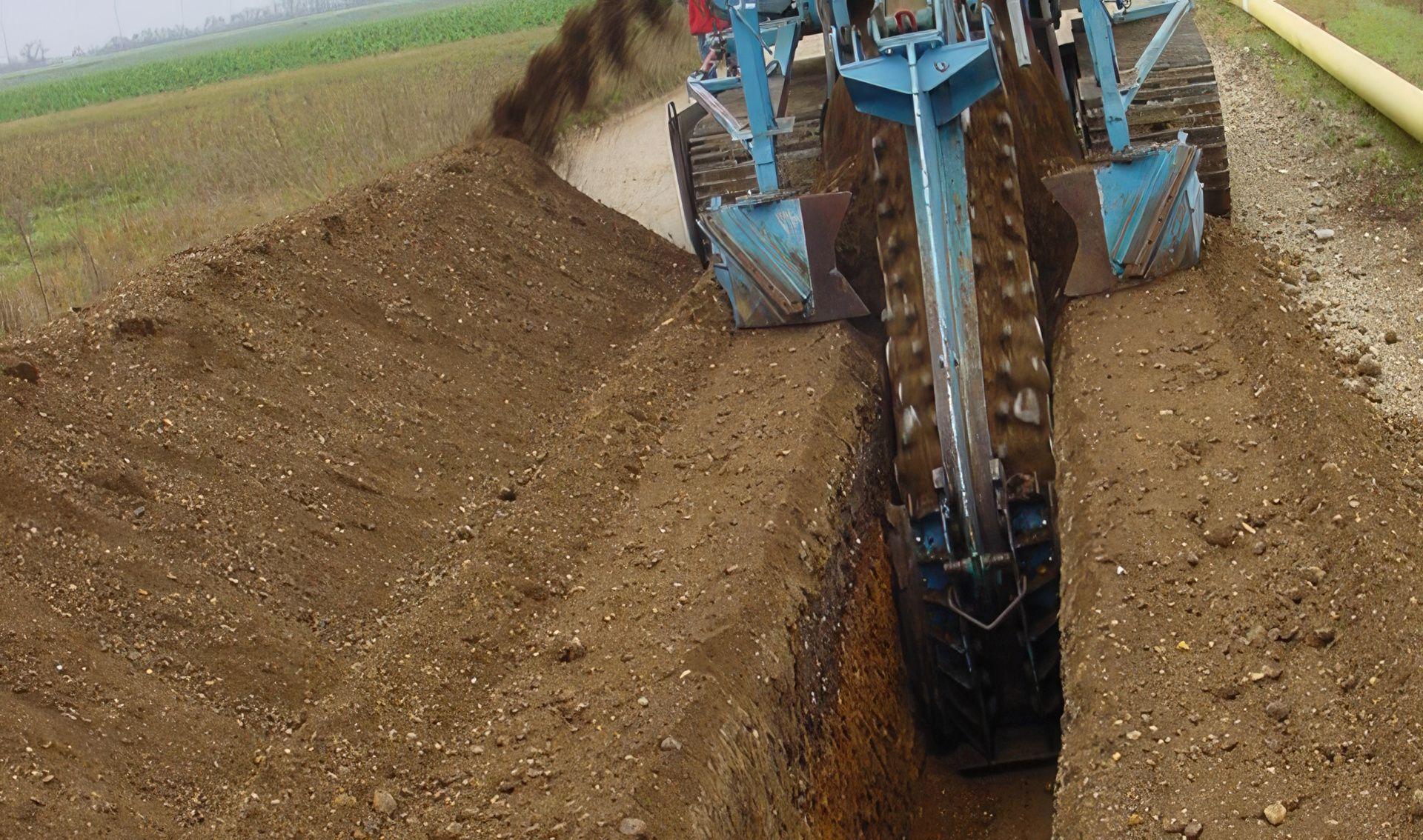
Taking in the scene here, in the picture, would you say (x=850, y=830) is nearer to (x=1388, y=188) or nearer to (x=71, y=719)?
(x=71, y=719)

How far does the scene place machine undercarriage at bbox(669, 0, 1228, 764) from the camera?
672 cm

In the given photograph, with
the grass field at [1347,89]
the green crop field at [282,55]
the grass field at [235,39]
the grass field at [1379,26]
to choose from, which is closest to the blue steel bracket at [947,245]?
the grass field at [1347,89]

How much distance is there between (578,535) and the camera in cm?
705

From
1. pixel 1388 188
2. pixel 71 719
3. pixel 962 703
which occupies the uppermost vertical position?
pixel 71 719

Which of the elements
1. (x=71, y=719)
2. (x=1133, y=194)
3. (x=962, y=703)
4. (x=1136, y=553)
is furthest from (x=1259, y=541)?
(x=71, y=719)

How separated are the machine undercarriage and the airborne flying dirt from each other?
0.03 meters

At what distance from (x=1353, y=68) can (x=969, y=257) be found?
7.54m

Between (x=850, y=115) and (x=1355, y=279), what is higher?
(x=850, y=115)

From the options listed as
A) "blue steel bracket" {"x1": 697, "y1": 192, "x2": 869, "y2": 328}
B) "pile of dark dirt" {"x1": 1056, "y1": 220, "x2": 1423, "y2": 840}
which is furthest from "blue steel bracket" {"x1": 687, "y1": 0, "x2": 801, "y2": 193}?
"pile of dark dirt" {"x1": 1056, "y1": 220, "x2": 1423, "y2": 840}

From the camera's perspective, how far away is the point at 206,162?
1570 centimetres

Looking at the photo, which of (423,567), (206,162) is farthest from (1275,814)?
(206,162)

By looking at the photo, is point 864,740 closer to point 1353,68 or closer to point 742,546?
point 742,546

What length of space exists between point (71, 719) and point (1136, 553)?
386cm

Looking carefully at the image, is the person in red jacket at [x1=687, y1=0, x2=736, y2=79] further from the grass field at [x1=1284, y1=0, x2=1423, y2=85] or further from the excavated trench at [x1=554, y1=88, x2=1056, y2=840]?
the grass field at [x1=1284, y1=0, x2=1423, y2=85]
